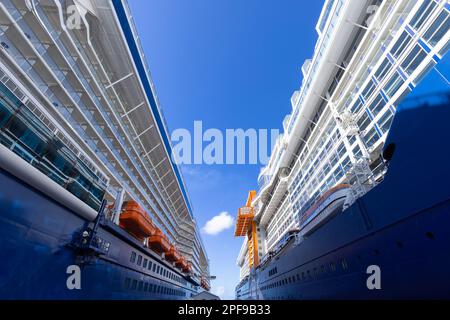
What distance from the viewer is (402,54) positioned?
34.9 ft

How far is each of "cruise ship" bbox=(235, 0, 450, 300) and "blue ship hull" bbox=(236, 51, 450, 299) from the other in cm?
3

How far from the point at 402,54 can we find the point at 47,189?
56.0 feet

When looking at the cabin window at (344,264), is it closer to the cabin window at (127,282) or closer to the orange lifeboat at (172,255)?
the cabin window at (127,282)

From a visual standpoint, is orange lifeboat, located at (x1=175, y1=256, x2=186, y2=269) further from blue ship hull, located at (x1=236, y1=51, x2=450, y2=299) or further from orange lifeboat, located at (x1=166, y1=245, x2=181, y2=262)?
blue ship hull, located at (x1=236, y1=51, x2=450, y2=299)

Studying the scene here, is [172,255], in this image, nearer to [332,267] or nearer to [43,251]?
[332,267]

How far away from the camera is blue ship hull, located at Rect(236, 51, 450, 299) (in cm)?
547

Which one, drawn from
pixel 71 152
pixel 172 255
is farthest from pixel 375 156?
pixel 172 255

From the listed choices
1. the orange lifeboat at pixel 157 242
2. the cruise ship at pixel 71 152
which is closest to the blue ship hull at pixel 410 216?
the cruise ship at pixel 71 152

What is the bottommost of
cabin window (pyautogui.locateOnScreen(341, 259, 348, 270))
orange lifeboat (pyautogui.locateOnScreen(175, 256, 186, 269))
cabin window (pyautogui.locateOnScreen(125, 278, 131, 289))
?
cabin window (pyautogui.locateOnScreen(125, 278, 131, 289))

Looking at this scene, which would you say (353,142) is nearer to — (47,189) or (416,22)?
(416,22)

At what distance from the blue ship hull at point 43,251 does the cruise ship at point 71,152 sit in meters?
0.03

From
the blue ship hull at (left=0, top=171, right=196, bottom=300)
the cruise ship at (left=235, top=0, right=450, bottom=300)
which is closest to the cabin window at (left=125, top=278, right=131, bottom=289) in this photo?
the blue ship hull at (left=0, top=171, right=196, bottom=300)

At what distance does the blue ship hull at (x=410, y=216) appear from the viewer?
5.47 meters
